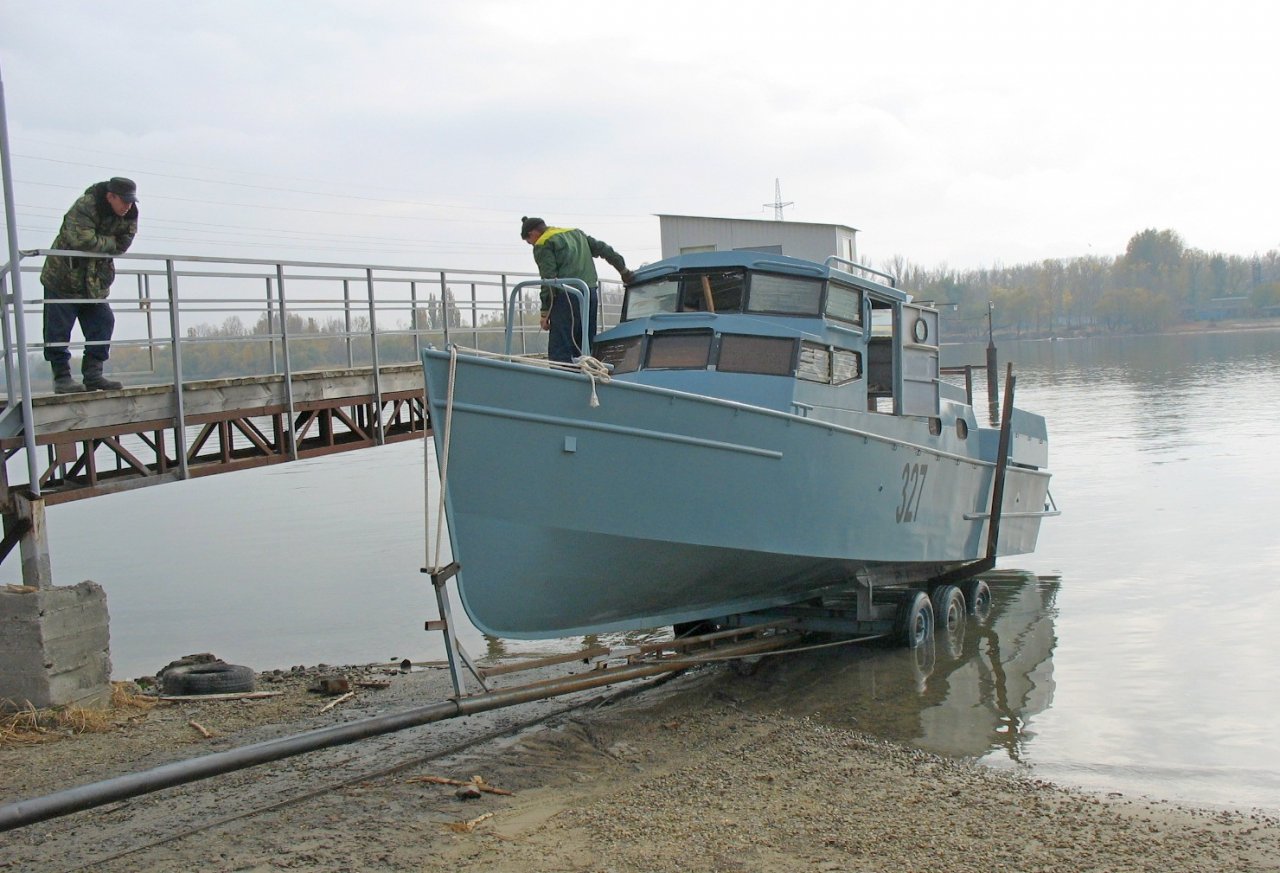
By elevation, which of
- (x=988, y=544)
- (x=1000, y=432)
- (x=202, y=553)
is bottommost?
(x=202, y=553)

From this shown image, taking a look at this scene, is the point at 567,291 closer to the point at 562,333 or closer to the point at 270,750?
the point at 562,333

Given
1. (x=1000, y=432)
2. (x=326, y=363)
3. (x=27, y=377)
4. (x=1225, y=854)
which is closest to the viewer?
(x=1225, y=854)

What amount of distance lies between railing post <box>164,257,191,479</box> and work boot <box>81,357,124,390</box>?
22.2 inches

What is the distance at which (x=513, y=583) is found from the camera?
297 inches

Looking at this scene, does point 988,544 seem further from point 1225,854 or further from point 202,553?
point 202,553

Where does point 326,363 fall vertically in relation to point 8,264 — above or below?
below

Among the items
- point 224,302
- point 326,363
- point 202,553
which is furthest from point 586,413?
point 202,553

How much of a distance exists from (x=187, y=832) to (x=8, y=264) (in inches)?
182

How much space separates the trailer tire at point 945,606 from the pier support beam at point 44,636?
7.31m

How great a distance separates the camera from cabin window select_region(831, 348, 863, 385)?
10016 mm

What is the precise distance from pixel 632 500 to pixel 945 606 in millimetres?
4794

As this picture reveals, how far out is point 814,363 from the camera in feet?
32.0

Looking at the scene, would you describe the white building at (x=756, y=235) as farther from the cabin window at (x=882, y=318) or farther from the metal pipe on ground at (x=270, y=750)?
the metal pipe on ground at (x=270, y=750)

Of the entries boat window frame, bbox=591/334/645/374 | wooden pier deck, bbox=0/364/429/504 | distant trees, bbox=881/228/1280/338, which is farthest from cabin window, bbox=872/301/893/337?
distant trees, bbox=881/228/1280/338
